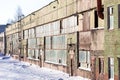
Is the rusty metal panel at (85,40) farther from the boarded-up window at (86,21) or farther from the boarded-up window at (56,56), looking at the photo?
the boarded-up window at (56,56)

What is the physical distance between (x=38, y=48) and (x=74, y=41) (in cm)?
1410

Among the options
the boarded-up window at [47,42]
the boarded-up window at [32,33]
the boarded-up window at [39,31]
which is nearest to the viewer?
the boarded-up window at [47,42]

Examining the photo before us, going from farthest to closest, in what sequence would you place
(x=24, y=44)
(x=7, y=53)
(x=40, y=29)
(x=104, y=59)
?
1. (x=7, y=53)
2. (x=24, y=44)
3. (x=40, y=29)
4. (x=104, y=59)

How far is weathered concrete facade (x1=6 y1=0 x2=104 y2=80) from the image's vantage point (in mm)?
23270

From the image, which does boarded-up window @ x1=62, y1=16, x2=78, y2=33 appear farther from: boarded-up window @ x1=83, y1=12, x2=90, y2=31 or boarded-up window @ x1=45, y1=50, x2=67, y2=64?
boarded-up window @ x1=45, y1=50, x2=67, y2=64

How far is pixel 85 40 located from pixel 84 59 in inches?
60.8

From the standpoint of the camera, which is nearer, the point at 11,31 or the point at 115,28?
the point at 115,28

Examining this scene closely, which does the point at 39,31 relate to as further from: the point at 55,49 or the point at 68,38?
the point at 68,38

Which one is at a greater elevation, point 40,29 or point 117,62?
point 40,29

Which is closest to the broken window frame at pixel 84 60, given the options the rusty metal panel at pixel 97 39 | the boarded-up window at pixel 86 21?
the rusty metal panel at pixel 97 39

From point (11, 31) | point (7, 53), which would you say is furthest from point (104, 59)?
point (7, 53)

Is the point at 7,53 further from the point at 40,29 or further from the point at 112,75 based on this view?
the point at 112,75

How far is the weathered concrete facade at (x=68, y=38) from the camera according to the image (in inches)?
916

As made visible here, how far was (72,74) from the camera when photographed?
27.7m
